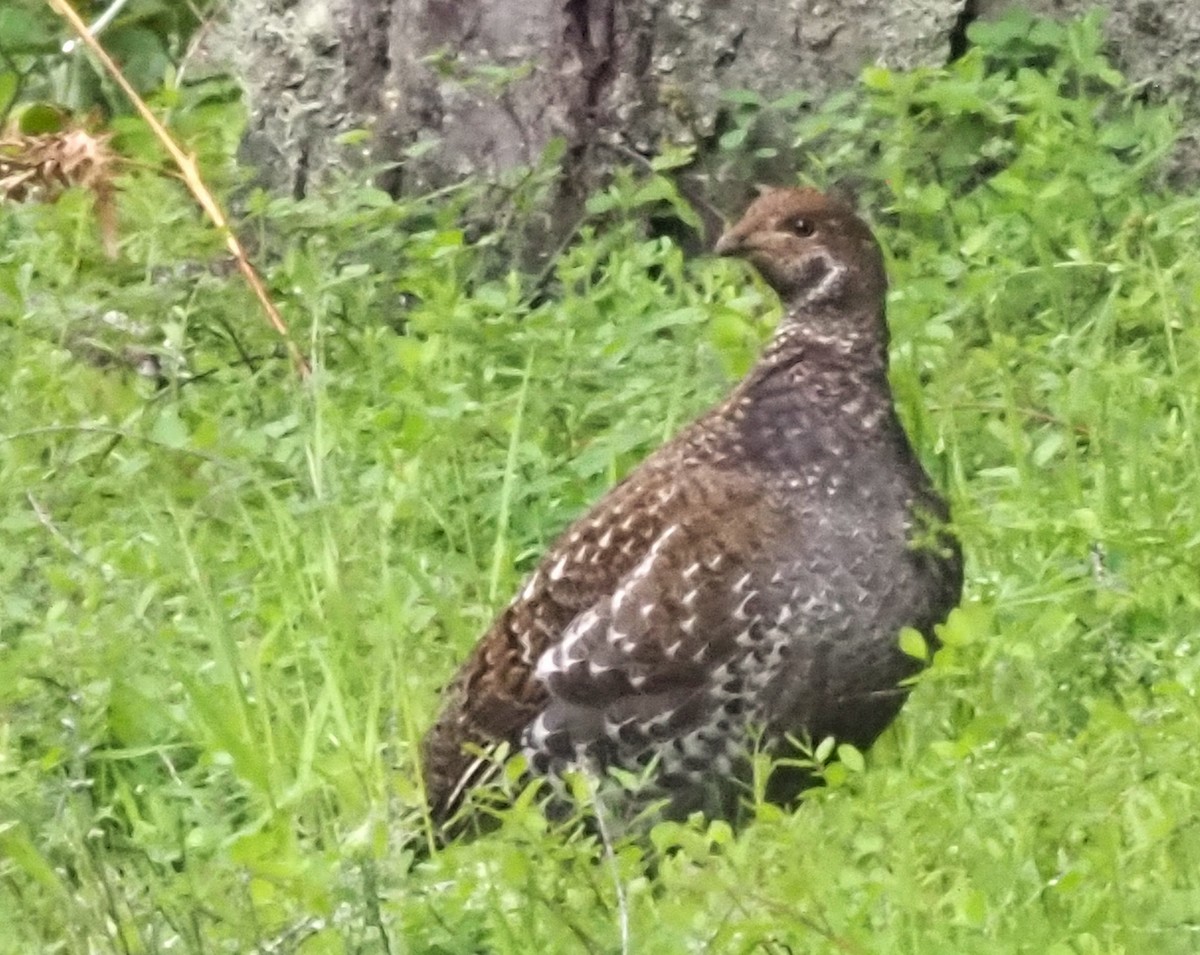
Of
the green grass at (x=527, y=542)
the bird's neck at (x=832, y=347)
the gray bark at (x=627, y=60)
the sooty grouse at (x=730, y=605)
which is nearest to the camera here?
the green grass at (x=527, y=542)

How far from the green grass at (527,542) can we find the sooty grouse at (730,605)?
139 millimetres

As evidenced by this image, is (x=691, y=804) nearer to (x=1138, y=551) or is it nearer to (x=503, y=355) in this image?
(x=1138, y=551)

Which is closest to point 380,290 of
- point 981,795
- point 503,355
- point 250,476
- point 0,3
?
point 503,355

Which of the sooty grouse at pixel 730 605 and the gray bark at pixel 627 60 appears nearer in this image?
the sooty grouse at pixel 730 605

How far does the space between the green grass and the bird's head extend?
1.61 feet

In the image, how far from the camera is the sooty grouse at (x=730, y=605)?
4832 mm

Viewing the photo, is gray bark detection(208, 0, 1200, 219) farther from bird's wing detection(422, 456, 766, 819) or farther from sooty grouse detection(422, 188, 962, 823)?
bird's wing detection(422, 456, 766, 819)

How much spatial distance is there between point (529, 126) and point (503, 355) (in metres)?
0.76

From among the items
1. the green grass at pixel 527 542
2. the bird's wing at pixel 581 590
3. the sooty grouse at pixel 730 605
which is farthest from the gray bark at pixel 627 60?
the bird's wing at pixel 581 590

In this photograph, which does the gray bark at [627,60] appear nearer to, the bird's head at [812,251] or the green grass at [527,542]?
the green grass at [527,542]

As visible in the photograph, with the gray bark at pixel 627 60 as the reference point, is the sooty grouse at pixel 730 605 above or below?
below

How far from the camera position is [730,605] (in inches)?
191

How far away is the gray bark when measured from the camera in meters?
7.19

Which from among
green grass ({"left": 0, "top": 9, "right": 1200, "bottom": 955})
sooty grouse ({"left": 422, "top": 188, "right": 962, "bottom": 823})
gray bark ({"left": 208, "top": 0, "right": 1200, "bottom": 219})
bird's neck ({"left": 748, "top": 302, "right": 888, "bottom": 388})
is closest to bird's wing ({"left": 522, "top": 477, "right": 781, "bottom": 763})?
sooty grouse ({"left": 422, "top": 188, "right": 962, "bottom": 823})
